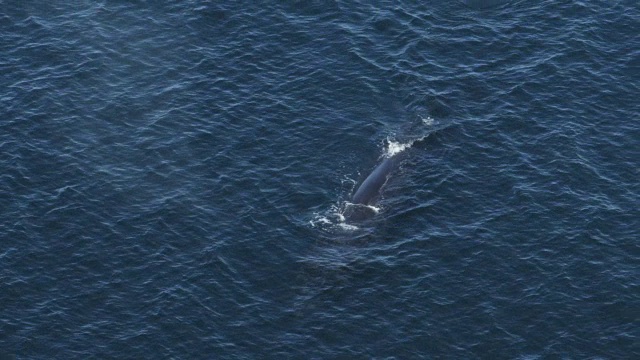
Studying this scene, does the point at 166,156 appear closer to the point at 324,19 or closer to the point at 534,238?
the point at 324,19

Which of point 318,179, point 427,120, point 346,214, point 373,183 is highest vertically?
point 427,120

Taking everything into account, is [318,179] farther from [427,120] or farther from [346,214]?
[427,120]

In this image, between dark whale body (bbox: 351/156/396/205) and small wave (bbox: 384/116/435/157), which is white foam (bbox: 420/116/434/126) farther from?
dark whale body (bbox: 351/156/396/205)

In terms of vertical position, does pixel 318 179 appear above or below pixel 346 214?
above

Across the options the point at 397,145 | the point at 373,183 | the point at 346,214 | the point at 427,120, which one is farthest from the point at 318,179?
the point at 427,120

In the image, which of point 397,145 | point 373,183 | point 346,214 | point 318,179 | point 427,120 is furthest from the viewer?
point 427,120

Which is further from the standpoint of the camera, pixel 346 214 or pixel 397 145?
pixel 397 145

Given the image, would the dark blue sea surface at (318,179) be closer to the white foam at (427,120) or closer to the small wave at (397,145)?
the small wave at (397,145)

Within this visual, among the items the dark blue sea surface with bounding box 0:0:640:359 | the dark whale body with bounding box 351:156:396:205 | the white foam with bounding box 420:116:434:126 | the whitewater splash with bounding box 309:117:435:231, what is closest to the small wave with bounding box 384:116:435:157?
the dark blue sea surface with bounding box 0:0:640:359
